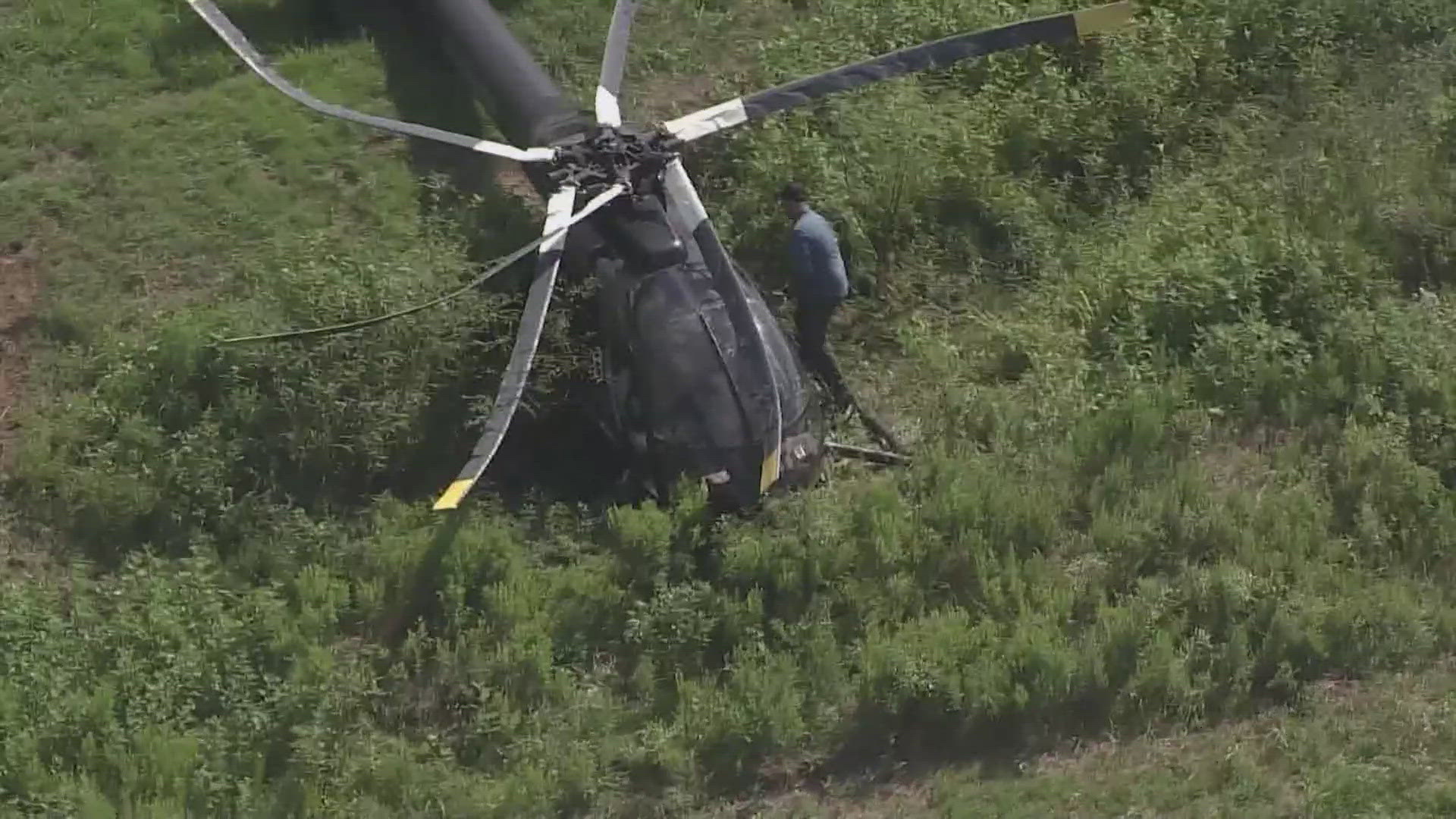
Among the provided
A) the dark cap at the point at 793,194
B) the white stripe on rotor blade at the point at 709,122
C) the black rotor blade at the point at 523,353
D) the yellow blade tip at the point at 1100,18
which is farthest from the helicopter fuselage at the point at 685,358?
the yellow blade tip at the point at 1100,18

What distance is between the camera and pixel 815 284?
12.6 metres

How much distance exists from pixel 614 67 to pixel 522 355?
3052mm

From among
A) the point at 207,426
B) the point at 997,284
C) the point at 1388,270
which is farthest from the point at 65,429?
the point at 1388,270

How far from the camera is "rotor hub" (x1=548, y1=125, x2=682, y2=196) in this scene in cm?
1184

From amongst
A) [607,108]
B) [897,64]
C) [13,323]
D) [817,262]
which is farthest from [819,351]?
[13,323]

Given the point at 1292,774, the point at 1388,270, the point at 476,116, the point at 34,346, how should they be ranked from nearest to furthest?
1. the point at 1292,774
2. the point at 34,346
3. the point at 1388,270
4. the point at 476,116

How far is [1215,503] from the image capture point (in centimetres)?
1191

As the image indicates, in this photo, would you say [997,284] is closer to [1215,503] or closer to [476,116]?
[1215,503]

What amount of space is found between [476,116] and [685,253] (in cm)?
473

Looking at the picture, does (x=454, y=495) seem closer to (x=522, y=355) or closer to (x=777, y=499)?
(x=522, y=355)

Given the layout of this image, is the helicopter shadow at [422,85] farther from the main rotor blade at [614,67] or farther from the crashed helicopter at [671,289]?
the main rotor blade at [614,67]

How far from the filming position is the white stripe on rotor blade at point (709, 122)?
12.1m

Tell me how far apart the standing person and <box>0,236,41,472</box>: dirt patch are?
20.2 ft

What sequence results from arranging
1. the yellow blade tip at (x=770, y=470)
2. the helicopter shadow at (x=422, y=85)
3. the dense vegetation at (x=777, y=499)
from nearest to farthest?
the yellow blade tip at (x=770, y=470) < the dense vegetation at (x=777, y=499) < the helicopter shadow at (x=422, y=85)
